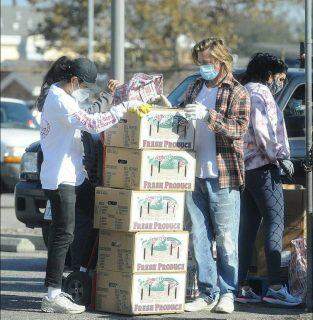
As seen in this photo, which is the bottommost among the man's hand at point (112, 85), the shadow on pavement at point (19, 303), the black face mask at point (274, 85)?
the shadow on pavement at point (19, 303)

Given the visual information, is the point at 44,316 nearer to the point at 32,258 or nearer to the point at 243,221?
the point at 243,221

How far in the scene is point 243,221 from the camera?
28.4 feet

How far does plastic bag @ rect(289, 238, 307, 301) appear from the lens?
337 inches

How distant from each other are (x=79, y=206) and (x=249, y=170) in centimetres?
130

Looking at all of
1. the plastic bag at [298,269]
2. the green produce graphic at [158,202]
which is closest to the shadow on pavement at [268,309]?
the plastic bag at [298,269]

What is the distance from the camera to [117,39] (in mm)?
9516

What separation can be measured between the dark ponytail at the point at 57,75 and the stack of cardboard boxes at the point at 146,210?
0.53 meters

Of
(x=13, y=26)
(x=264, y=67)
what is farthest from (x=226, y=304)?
(x=13, y=26)

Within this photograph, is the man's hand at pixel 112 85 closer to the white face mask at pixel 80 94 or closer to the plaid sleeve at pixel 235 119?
the white face mask at pixel 80 94

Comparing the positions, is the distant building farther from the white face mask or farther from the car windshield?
the white face mask

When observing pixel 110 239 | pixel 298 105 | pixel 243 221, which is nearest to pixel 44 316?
pixel 110 239

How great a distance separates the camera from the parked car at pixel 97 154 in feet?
27.7

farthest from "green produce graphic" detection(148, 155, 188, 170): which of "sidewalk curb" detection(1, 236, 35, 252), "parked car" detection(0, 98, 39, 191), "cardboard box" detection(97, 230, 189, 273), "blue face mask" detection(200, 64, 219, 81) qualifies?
"parked car" detection(0, 98, 39, 191)

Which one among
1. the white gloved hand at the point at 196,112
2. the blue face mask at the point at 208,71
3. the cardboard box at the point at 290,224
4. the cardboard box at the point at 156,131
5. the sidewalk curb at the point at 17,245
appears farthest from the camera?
the sidewalk curb at the point at 17,245
